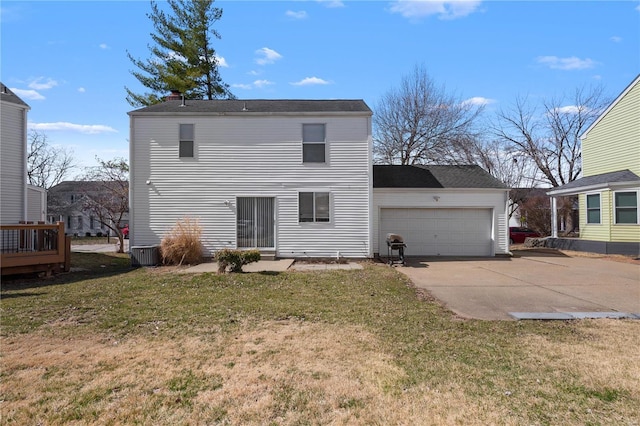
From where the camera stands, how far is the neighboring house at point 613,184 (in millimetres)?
15820

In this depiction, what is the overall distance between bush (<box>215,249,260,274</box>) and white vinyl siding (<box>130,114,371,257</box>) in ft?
10.6

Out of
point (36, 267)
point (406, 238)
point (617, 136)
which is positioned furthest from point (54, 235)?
point (617, 136)

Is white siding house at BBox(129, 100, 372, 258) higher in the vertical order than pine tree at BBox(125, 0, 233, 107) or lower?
lower

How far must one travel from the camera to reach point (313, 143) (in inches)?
559

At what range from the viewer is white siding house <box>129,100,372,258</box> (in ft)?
45.9

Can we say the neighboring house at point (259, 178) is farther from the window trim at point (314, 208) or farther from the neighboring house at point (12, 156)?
the neighboring house at point (12, 156)

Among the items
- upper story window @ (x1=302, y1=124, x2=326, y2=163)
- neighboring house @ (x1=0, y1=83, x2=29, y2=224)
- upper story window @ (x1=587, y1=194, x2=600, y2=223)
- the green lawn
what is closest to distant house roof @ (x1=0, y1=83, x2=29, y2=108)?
neighboring house @ (x1=0, y1=83, x2=29, y2=224)

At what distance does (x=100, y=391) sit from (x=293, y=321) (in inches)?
115

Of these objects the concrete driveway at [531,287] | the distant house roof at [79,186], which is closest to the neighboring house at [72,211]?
the distant house roof at [79,186]

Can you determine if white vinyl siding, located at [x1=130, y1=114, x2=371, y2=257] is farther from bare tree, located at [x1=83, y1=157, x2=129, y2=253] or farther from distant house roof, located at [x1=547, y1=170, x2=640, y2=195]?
distant house roof, located at [x1=547, y1=170, x2=640, y2=195]

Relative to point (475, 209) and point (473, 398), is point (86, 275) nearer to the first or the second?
point (473, 398)

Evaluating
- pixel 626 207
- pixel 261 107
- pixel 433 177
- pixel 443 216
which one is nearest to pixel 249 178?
pixel 261 107

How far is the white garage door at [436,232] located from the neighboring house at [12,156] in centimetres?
1296

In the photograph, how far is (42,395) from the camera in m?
3.61
